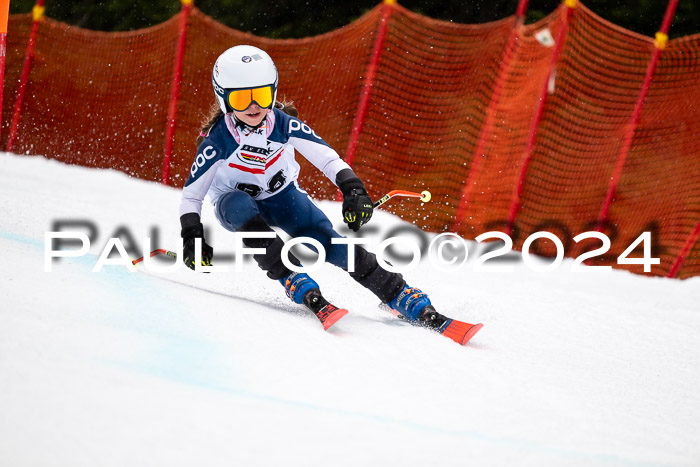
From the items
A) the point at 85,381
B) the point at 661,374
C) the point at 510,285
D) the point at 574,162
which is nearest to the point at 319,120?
the point at 574,162

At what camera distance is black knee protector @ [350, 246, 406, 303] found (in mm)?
4070

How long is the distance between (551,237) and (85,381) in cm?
587

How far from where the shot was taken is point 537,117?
6.95m

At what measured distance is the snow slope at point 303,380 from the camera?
2.24 m

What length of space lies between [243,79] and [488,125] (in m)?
4.03

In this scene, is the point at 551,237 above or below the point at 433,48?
below

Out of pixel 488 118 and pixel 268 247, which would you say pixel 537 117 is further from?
pixel 268 247

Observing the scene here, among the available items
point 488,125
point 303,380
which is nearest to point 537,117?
point 488,125

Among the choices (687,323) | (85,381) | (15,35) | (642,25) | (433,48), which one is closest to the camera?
(85,381)

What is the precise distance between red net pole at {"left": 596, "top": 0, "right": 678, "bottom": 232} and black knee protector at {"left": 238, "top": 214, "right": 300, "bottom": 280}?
14.6 ft

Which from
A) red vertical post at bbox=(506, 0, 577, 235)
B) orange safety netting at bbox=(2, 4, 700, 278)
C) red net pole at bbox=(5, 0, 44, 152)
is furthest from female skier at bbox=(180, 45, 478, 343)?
red net pole at bbox=(5, 0, 44, 152)

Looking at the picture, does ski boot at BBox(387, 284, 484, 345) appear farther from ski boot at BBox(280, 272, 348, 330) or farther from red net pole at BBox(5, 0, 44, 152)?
red net pole at BBox(5, 0, 44, 152)

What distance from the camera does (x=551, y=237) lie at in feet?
24.9

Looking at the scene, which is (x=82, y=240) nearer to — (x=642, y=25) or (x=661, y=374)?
(x=661, y=374)
